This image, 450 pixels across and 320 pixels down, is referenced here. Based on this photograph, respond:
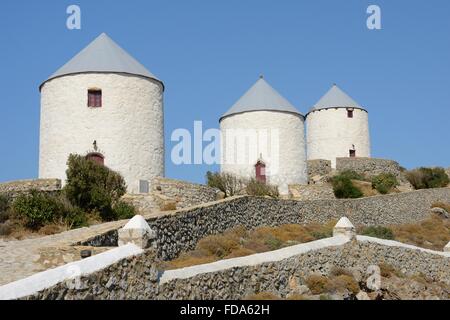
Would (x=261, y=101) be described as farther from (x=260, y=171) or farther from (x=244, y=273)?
(x=244, y=273)

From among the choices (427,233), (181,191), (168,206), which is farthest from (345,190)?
(168,206)

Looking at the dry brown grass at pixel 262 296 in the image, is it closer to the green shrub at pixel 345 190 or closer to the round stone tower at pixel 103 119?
the round stone tower at pixel 103 119

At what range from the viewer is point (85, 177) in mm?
21953

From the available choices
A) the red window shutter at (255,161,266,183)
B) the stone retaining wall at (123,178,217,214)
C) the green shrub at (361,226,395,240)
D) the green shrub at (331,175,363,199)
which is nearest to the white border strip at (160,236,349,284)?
the green shrub at (361,226,395,240)

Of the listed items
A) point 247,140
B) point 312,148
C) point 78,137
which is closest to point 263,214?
point 78,137

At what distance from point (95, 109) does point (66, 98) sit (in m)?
1.24

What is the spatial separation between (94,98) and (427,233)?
1365cm

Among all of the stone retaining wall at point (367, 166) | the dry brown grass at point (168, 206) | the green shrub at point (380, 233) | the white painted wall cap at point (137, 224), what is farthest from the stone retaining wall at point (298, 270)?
the stone retaining wall at point (367, 166)

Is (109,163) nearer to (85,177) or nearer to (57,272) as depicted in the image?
(85,177)

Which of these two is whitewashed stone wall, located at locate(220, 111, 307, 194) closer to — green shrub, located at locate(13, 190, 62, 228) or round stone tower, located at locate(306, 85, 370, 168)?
round stone tower, located at locate(306, 85, 370, 168)

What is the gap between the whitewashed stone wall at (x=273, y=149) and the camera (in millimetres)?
31891

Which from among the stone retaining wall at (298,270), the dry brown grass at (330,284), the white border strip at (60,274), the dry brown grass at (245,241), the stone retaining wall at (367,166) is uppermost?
the stone retaining wall at (367,166)

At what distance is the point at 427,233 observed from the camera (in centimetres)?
2750

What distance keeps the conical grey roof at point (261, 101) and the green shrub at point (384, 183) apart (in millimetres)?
6028
